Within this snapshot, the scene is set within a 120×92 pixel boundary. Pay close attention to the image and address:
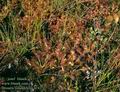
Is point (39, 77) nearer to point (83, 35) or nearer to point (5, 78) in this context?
point (5, 78)

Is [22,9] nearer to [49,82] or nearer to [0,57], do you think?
[0,57]

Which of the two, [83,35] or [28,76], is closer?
[28,76]

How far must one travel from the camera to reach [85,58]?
3.50m

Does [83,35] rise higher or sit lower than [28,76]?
higher

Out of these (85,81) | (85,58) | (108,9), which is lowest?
(85,81)

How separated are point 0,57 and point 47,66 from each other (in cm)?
49

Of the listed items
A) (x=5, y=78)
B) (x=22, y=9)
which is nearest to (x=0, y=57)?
(x=5, y=78)

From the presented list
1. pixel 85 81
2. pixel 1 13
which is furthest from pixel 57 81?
pixel 1 13

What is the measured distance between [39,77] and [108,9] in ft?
3.98

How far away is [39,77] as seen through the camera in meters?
3.34

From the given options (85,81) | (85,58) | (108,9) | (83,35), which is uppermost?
(108,9)

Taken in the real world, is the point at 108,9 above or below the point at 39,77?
above

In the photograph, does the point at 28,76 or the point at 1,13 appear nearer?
the point at 28,76

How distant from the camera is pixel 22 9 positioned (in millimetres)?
3906
